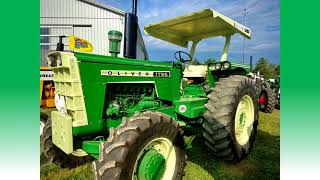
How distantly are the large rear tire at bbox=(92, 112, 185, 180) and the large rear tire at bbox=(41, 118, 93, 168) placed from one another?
90 centimetres

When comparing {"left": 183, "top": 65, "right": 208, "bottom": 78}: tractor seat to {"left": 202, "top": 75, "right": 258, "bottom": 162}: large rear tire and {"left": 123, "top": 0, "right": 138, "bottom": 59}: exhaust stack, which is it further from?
{"left": 123, "top": 0, "right": 138, "bottom": 59}: exhaust stack

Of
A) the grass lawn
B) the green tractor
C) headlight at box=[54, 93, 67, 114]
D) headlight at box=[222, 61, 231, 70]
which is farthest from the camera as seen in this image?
headlight at box=[222, 61, 231, 70]

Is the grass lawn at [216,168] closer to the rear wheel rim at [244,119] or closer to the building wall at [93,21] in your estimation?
the rear wheel rim at [244,119]

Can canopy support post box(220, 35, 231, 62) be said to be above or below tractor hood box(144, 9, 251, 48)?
below

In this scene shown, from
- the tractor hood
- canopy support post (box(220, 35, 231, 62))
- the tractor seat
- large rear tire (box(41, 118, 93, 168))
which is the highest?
the tractor hood

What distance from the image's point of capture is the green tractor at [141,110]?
6.49ft

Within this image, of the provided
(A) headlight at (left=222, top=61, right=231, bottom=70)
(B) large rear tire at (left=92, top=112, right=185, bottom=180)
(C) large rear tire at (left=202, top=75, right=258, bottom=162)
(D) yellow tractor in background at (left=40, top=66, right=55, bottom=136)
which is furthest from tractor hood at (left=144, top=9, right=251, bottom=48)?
(D) yellow tractor in background at (left=40, top=66, right=55, bottom=136)

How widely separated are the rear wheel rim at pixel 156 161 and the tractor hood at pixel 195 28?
1580 millimetres

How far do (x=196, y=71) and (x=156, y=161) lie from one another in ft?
5.58

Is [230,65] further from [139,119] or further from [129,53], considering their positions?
[139,119]

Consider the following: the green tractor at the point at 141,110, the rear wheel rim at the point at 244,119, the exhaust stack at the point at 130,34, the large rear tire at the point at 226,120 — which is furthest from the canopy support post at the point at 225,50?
the exhaust stack at the point at 130,34

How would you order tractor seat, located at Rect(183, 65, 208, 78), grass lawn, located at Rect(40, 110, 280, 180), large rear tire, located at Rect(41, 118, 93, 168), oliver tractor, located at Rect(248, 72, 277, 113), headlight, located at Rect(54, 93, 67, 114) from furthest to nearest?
oliver tractor, located at Rect(248, 72, 277, 113) → tractor seat, located at Rect(183, 65, 208, 78) → grass lawn, located at Rect(40, 110, 280, 180) → large rear tire, located at Rect(41, 118, 93, 168) → headlight, located at Rect(54, 93, 67, 114)

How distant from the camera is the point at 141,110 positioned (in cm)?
253

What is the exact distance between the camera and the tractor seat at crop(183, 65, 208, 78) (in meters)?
3.41
